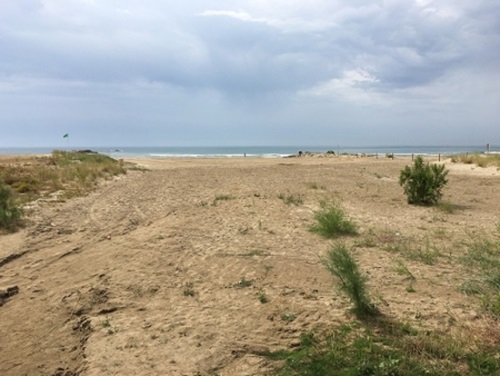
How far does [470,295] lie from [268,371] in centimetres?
274

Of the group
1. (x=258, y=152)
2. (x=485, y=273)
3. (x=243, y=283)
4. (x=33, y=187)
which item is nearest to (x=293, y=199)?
(x=243, y=283)

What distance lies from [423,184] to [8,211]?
33.1ft

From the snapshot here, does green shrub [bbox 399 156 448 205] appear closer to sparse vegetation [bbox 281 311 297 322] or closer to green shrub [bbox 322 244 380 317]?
green shrub [bbox 322 244 380 317]

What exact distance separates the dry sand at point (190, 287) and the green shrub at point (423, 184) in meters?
1.35

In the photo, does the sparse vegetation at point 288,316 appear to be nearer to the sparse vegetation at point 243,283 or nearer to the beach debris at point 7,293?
the sparse vegetation at point 243,283

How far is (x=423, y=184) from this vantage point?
41.6 feet

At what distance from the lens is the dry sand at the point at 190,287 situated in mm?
4395

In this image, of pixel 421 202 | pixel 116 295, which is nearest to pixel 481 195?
pixel 421 202

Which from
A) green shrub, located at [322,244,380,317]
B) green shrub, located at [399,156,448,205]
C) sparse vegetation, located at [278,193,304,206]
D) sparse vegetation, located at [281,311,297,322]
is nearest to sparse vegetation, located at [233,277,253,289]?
sparse vegetation, located at [281,311,297,322]

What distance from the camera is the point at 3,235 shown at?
8852mm

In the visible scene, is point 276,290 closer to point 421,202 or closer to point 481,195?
point 421,202

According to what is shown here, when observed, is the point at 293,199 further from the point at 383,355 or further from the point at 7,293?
the point at 383,355

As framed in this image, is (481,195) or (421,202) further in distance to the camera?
(481,195)

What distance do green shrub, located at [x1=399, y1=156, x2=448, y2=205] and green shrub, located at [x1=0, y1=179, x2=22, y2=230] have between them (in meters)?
9.64
